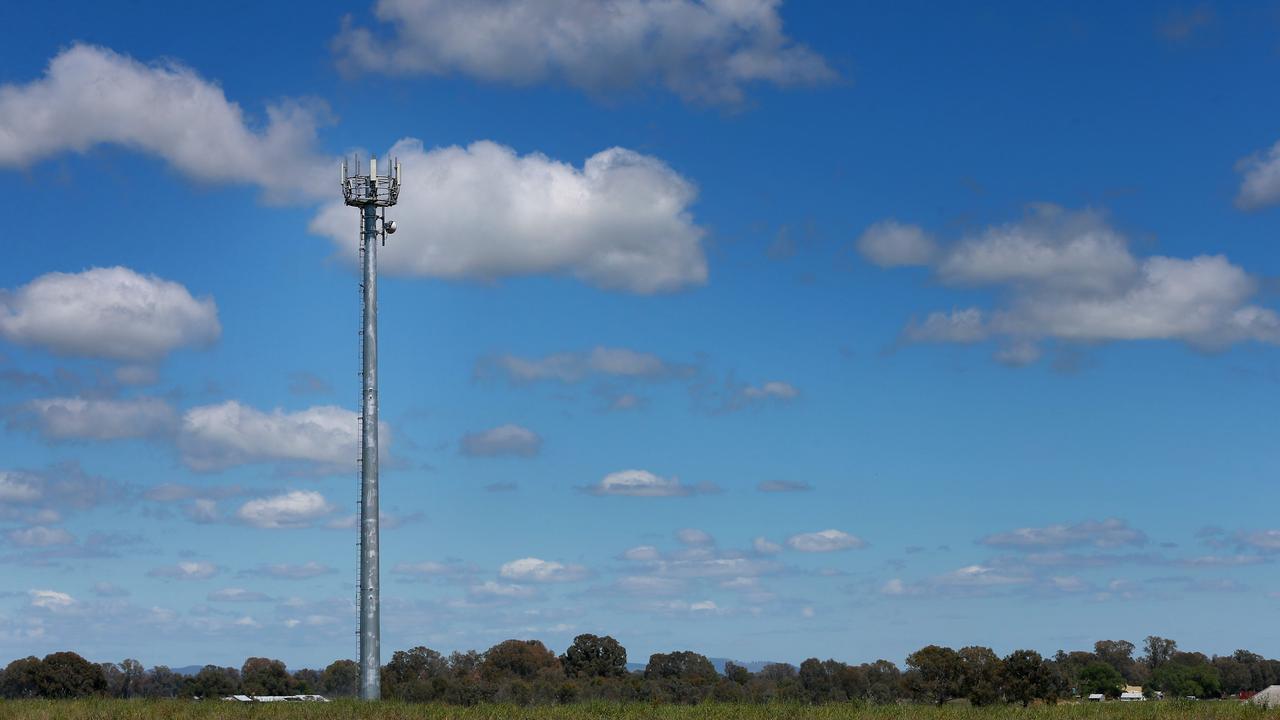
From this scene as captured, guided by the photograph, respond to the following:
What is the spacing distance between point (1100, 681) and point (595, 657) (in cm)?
6542

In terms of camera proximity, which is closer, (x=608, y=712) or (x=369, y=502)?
(x=608, y=712)

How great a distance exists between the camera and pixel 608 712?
42000mm

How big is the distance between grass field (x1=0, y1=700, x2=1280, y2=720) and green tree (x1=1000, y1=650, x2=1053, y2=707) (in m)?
87.8

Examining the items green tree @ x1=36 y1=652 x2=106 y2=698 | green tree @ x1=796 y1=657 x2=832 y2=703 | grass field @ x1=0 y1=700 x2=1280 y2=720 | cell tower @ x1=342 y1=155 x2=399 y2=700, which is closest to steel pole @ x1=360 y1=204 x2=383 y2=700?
cell tower @ x1=342 y1=155 x2=399 y2=700

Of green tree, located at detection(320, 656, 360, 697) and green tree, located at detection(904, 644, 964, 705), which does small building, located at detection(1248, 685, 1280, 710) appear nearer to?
green tree, located at detection(904, 644, 964, 705)

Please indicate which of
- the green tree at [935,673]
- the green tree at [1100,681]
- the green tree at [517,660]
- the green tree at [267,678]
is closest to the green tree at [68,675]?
the green tree at [267,678]

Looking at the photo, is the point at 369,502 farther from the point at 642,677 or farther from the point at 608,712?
the point at 642,677

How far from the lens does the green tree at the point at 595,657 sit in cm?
16250

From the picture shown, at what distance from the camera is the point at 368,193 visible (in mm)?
67062

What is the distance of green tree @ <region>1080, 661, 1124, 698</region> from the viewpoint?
166750 millimetres

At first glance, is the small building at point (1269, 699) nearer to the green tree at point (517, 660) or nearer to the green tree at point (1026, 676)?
the green tree at point (1026, 676)

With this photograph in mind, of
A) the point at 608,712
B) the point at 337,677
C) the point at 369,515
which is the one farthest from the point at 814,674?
the point at 608,712

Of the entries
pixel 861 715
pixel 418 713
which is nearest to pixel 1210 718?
pixel 861 715

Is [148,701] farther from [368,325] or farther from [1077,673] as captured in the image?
[1077,673]
